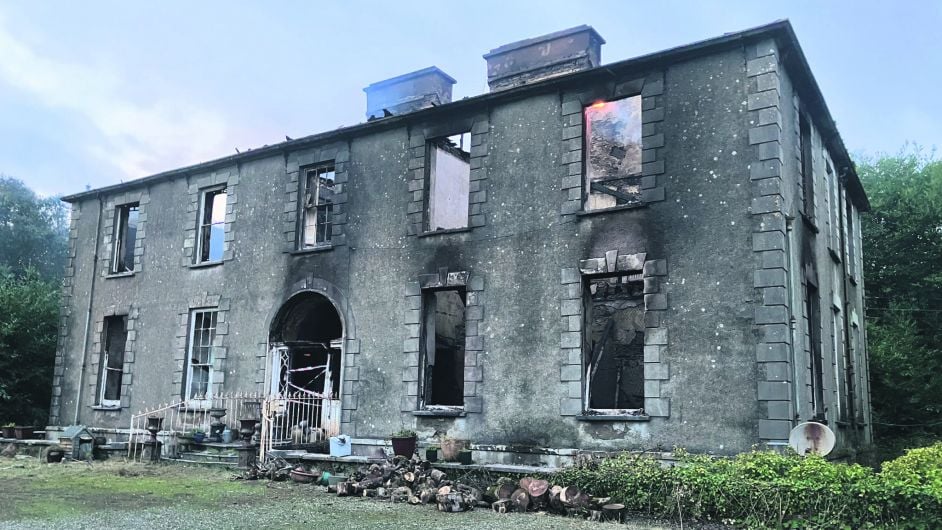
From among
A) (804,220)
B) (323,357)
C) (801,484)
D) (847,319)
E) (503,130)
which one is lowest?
(801,484)

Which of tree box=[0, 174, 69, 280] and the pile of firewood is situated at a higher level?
tree box=[0, 174, 69, 280]

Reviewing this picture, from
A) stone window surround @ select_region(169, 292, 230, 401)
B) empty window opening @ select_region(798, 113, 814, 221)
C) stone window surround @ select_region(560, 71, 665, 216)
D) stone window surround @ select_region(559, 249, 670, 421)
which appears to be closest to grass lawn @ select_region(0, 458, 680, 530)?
stone window surround @ select_region(559, 249, 670, 421)

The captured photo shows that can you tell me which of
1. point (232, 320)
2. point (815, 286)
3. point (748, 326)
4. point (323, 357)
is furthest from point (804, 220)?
point (232, 320)

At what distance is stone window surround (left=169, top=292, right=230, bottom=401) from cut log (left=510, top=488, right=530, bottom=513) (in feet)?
28.8

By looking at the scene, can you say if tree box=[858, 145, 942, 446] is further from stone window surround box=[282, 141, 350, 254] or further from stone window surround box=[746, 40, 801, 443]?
stone window surround box=[282, 141, 350, 254]

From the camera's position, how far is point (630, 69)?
12.9 m

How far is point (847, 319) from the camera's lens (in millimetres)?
16781

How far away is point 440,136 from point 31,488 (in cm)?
940

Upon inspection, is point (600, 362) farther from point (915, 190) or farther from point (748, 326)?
point (915, 190)

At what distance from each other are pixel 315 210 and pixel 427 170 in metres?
3.22

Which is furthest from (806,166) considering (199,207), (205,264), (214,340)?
(199,207)

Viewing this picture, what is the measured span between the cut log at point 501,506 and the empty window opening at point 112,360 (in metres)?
12.5

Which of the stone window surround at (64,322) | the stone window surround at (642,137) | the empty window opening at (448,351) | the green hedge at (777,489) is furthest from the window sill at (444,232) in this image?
the stone window surround at (64,322)

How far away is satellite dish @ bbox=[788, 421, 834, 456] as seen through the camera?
990 centimetres
